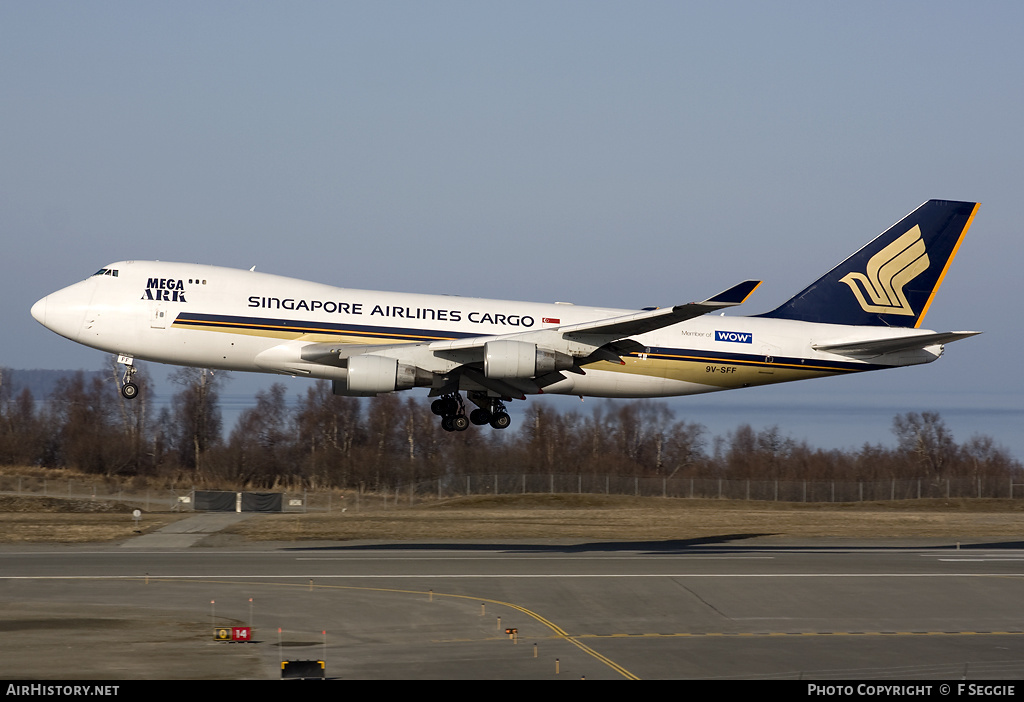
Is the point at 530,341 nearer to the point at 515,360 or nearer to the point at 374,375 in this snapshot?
the point at 515,360

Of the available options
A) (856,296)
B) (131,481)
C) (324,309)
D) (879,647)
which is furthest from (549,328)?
(131,481)

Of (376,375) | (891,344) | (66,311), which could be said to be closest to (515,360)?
(376,375)

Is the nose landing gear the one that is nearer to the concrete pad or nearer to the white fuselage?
the white fuselage

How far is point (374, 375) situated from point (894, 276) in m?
22.8

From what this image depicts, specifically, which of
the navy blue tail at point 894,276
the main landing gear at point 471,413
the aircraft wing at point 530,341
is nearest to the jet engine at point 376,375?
the aircraft wing at point 530,341

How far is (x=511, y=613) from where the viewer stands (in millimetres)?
27656

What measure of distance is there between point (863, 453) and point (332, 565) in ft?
246

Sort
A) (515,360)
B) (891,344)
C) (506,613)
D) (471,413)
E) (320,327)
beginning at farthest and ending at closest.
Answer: (471,413)
(891,344)
(320,327)
(515,360)
(506,613)

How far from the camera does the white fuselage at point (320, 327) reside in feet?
Answer: 118

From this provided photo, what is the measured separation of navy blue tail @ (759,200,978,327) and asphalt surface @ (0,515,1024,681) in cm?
981

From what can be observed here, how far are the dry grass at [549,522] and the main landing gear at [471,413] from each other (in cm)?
766

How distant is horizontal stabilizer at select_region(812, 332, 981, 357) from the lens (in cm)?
3731

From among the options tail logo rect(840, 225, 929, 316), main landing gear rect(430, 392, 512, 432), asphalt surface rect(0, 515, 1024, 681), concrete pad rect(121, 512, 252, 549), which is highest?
tail logo rect(840, 225, 929, 316)

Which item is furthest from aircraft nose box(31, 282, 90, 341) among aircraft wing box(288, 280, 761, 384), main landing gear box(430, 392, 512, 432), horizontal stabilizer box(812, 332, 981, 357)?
horizontal stabilizer box(812, 332, 981, 357)
